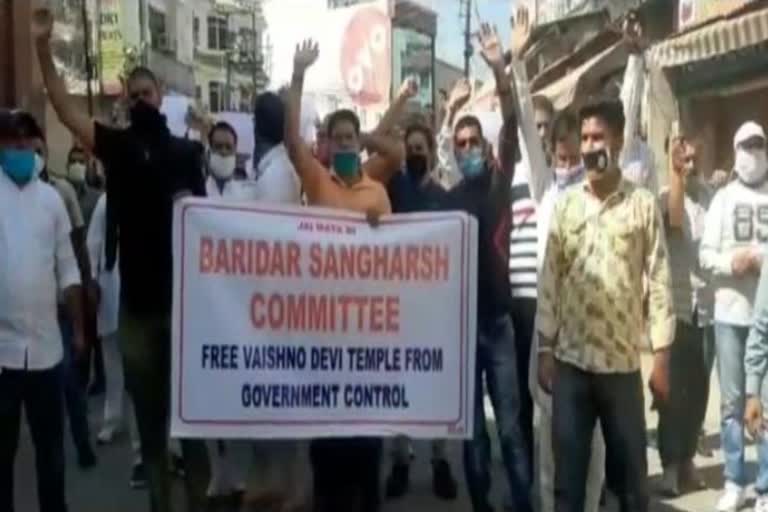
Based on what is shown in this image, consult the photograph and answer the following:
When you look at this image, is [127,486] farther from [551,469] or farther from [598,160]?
[598,160]

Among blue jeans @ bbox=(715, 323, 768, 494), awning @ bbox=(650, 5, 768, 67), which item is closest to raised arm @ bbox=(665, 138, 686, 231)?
blue jeans @ bbox=(715, 323, 768, 494)

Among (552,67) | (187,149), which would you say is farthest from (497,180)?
(552,67)

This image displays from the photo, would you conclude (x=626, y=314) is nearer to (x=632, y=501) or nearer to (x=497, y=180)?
(x=632, y=501)

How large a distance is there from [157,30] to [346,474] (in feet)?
256

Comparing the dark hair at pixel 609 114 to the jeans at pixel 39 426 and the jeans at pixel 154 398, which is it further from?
the jeans at pixel 39 426

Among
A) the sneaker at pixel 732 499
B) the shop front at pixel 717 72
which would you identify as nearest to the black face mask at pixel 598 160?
the sneaker at pixel 732 499

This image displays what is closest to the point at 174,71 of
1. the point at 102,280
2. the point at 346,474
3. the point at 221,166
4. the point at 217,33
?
the point at 217,33

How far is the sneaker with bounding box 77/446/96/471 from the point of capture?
31.6 ft

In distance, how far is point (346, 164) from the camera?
713 centimetres

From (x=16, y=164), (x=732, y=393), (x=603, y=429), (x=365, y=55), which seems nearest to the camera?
(x=603, y=429)

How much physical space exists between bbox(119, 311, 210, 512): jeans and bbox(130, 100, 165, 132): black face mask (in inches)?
32.2

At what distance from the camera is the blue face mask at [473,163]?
7.72m

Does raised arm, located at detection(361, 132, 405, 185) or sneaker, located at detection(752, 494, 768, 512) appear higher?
raised arm, located at detection(361, 132, 405, 185)

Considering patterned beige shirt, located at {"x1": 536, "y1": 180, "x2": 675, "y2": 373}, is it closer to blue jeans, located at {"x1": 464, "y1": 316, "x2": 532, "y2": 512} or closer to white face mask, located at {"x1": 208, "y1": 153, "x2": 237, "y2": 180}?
blue jeans, located at {"x1": 464, "y1": 316, "x2": 532, "y2": 512}
